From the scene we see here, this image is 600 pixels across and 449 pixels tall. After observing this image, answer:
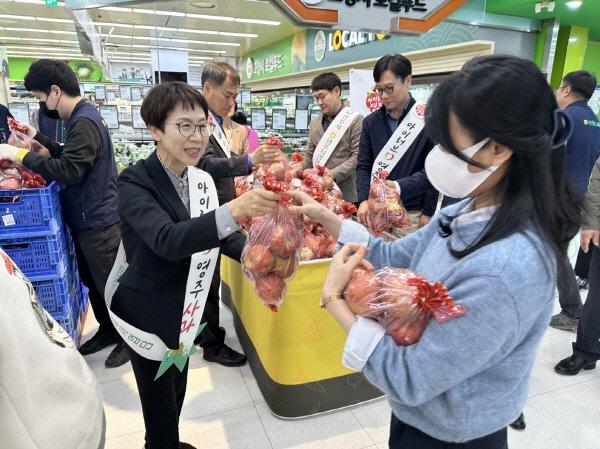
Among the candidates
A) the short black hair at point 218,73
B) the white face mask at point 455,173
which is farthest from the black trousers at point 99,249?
the white face mask at point 455,173

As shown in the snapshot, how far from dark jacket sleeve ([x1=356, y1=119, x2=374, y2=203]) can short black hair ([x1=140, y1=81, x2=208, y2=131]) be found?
5.23ft

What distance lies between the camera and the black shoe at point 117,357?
263 centimetres

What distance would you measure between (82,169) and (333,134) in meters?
1.88

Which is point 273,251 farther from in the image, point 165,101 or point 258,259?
point 165,101

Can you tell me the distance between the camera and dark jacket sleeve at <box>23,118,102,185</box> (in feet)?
7.28

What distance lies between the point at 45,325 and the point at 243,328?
1989mm

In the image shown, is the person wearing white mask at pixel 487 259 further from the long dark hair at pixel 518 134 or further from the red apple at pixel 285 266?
the red apple at pixel 285 266

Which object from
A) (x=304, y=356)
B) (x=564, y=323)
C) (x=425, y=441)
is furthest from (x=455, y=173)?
(x=564, y=323)

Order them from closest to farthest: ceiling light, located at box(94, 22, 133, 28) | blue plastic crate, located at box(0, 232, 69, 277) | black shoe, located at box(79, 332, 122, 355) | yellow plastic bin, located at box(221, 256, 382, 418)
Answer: yellow plastic bin, located at box(221, 256, 382, 418), blue plastic crate, located at box(0, 232, 69, 277), black shoe, located at box(79, 332, 122, 355), ceiling light, located at box(94, 22, 133, 28)

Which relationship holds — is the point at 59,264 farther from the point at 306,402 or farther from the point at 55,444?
the point at 55,444

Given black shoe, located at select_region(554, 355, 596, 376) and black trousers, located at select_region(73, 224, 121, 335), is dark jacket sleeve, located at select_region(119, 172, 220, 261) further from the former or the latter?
black shoe, located at select_region(554, 355, 596, 376)

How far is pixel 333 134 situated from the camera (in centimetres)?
336

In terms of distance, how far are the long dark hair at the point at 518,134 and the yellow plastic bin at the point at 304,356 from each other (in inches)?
48.4

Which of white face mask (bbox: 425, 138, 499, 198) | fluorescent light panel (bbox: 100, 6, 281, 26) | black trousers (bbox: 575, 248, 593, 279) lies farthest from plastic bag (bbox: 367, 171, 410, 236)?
fluorescent light panel (bbox: 100, 6, 281, 26)
